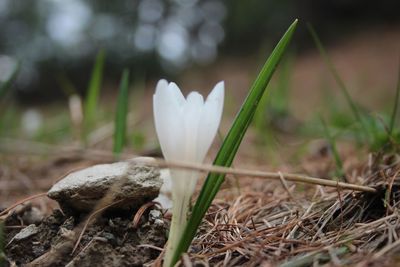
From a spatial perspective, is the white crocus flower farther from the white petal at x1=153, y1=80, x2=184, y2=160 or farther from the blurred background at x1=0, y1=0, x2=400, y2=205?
the blurred background at x1=0, y1=0, x2=400, y2=205

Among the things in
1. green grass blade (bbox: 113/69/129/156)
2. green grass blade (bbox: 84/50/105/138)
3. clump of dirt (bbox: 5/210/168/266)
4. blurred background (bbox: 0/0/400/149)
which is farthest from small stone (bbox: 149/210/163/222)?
blurred background (bbox: 0/0/400/149)

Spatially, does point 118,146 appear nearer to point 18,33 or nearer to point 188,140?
point 188,140

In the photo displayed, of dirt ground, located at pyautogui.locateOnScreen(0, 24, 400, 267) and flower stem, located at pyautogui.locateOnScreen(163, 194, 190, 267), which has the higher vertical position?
flower stem, located at pyautogui.locateOnScreen(163, 194, 190, 267)

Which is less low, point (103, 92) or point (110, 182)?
point (110, 182)

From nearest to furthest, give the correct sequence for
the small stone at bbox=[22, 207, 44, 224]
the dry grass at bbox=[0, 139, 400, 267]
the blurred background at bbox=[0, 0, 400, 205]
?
the dry grass at bbox=[0, 139, 400, 267]
the small stone at bbox=[22, 207, 44, 224]
the blurred background at bbox=[0, 0, 400, 205]

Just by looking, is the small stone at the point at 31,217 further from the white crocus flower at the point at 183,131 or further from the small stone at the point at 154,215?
the white crocus flower at the point at 183,131

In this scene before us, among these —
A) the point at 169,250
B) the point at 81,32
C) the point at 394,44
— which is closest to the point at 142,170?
the point at 169,250

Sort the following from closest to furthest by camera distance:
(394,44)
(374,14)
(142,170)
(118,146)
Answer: (142,170) < (118,146) < (394,44) < (374,14)
